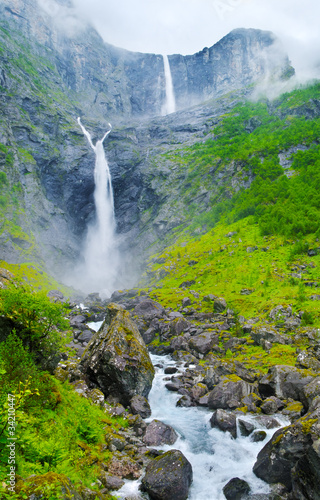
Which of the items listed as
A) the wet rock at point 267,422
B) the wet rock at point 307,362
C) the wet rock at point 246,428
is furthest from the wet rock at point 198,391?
the wet rock at point 307,362

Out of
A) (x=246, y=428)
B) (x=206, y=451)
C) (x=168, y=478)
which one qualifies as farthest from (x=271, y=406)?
(x=168, y=478)

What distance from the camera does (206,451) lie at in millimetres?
15281

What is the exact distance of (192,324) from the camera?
3516 cm

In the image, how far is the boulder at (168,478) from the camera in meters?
11.4

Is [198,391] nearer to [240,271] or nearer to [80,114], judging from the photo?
[240,271]

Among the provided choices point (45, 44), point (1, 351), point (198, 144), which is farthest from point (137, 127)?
point (1, 351)

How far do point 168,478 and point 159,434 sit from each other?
4.12 m

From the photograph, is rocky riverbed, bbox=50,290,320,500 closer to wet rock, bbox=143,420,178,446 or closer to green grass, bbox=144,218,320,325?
wet rock, bbox=143,420,178,446

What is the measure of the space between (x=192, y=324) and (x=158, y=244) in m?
48.5

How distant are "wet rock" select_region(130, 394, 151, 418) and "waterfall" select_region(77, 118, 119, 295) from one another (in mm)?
60296

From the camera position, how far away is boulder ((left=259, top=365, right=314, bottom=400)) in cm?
1823

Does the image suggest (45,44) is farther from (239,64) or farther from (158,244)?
(158,244)

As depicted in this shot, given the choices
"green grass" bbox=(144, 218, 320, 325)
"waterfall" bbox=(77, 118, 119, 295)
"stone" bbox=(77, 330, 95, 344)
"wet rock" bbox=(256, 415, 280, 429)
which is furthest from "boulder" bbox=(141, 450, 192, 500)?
"waterfall" bbox=(77, 118, 119, 295)

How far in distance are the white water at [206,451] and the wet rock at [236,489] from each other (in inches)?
9.8
